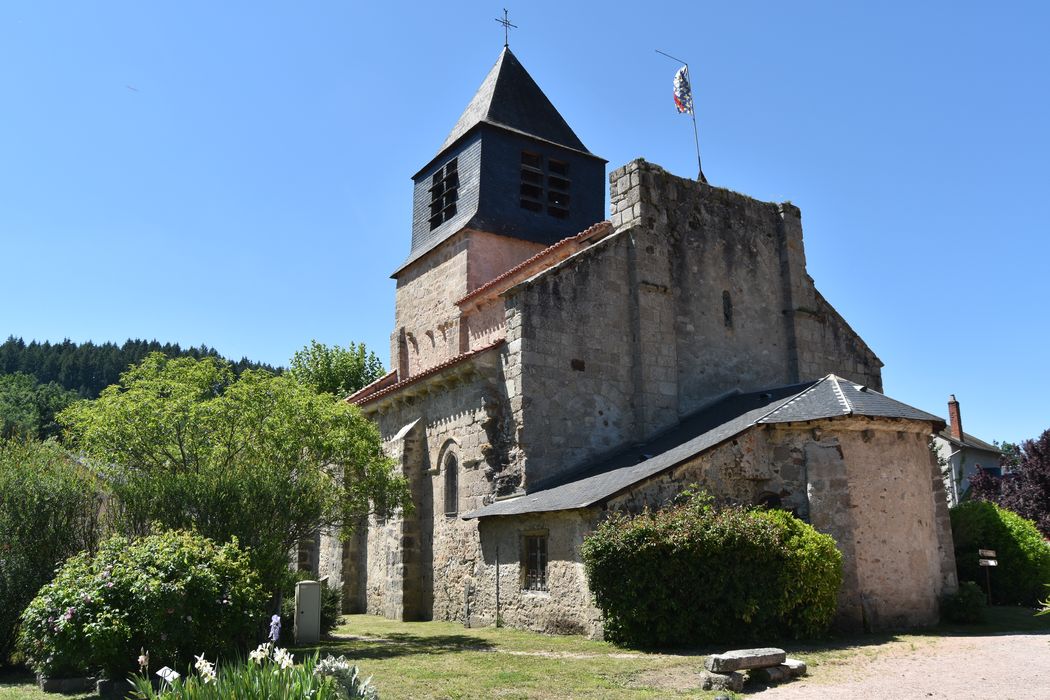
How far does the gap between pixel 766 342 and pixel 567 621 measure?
376 inches

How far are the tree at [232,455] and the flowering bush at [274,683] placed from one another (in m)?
7.15

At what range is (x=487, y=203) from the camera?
77.6 ft

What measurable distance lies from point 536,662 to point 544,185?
16.8 metres

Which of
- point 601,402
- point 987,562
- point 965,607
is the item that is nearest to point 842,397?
point 965,607

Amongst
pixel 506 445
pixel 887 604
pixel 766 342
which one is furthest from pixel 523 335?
pixel 887 604

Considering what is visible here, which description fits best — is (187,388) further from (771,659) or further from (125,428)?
(771,659)

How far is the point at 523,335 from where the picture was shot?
16625mm

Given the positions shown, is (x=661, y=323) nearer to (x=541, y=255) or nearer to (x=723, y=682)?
(x=541, y=255)

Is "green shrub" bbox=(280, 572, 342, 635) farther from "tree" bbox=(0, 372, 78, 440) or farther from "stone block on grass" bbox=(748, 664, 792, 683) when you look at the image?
"tree" bbox=(0, 372, 78, 440)

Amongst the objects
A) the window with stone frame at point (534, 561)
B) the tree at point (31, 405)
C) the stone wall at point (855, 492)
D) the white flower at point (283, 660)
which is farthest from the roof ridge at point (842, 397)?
the tree at point (31, 405)

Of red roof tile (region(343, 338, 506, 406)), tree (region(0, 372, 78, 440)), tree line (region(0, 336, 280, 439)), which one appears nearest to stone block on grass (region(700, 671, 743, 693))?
red roof tile (region(343, 338, 506, 406))

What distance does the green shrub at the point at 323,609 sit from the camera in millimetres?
14762

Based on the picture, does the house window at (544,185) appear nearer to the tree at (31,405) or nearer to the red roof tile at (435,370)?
the red roof tile at (435,370)

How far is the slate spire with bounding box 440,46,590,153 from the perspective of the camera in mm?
25047
